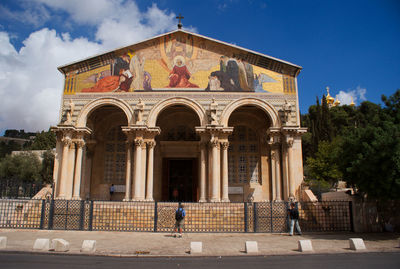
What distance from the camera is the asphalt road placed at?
779 centimetres

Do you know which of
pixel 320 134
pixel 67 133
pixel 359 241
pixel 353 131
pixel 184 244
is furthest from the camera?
pixel 320 134

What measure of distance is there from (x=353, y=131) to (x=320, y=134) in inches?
1111

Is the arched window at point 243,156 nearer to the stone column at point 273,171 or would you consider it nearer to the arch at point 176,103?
the stone column at point 273,171

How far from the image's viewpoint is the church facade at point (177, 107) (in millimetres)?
20047

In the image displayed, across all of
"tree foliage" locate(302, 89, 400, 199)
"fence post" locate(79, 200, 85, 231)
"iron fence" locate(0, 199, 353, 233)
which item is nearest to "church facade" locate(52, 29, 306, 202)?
"iron fence" locate(0, 199, 353, 233)

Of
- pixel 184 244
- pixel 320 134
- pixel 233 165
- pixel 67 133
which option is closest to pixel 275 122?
pixel 233 165

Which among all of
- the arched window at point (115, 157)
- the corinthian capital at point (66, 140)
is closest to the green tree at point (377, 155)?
the arched window at point (115, 157)

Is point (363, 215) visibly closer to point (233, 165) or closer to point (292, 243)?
point (292, 243)

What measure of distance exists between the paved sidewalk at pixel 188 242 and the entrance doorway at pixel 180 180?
955cm

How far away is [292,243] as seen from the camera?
1160 centimetres

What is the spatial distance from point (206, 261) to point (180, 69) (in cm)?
1506

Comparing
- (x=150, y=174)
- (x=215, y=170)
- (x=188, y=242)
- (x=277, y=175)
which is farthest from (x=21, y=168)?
(x=188, y=242)

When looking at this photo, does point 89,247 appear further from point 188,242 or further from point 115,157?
point 115,157

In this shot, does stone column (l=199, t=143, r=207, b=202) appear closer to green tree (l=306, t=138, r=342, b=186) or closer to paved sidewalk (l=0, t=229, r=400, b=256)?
paved sidewalk (l=0, t=229, r=400, b=256)
